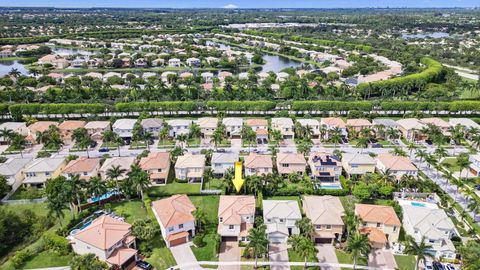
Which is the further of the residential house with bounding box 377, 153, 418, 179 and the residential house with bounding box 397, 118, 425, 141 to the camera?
the residential house with bounding box 397, 118, 425, 141

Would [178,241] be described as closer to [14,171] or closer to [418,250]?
[418,250]

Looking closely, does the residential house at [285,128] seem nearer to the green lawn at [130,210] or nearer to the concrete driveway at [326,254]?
the concrete driveway at [326,254]

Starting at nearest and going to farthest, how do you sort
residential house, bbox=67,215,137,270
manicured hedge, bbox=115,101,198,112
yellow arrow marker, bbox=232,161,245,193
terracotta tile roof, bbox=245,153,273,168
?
residential house, bbox=67,215,137,270 → yellow arrow marker, bbox=232,161,245,193 → terracotta tile roof, bbox=245,153,273,168 → manicured hedge, bbox=115,101,198,112

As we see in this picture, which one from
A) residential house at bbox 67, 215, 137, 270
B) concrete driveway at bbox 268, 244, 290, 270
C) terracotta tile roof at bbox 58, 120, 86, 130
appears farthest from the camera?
terracotta tile roof at bbox 58, 120, 86, 130

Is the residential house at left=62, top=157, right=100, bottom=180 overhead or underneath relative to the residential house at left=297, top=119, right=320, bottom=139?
underneath

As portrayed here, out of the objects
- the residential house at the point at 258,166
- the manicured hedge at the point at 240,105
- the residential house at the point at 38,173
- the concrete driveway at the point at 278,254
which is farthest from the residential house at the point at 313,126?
the residential house at the point at 38,173

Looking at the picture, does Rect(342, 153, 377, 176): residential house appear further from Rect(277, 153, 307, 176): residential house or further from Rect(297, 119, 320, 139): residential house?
Rect(297, 119, 320, 139): residential house

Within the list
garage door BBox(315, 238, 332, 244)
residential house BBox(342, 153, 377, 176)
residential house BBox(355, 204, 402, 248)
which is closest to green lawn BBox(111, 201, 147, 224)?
garage door BBox(315, 238, 332, 244)
